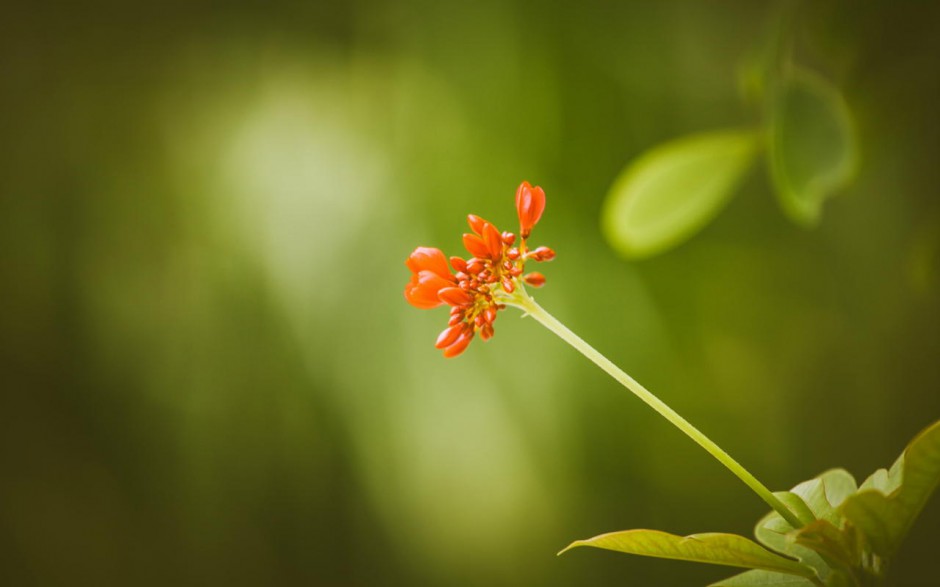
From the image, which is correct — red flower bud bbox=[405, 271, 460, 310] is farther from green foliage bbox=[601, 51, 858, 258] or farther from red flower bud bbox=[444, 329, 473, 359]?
green foliage bbox=[601, 51, 858, 258]

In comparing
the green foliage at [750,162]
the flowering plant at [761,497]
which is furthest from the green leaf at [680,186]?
the flowering plant at [761,497]

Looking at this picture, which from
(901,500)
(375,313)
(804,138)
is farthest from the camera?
(375,313)

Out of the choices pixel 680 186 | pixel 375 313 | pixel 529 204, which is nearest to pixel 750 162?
pixel 680 186

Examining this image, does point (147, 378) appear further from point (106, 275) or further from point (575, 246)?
point (575, 246)

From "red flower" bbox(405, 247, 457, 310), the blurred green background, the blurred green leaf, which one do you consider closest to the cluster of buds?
"red flower" bbox(405, 247, 457, 310)

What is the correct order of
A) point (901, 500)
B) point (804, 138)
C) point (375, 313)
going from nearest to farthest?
point (901, 500) < point (804, 138) < point (375, 313)

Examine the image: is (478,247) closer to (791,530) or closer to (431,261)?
(431,261)
